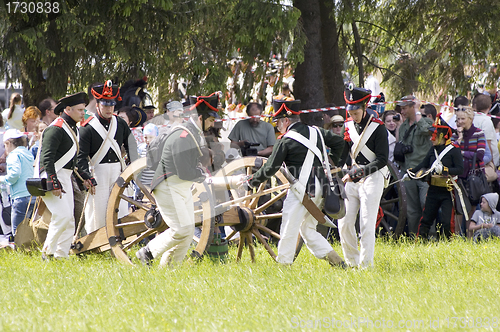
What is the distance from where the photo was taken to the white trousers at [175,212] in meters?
5.30

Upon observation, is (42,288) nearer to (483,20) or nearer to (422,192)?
(422,192)

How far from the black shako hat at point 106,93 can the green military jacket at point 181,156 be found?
1207 mm

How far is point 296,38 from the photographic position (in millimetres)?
9328

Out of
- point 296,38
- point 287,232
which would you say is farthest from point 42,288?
point 296,38

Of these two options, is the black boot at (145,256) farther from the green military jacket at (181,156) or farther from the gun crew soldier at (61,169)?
the gun crew soldier at (61,169)

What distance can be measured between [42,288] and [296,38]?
5.83 m

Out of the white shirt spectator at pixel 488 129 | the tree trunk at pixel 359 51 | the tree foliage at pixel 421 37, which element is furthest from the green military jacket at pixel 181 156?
the tree trunk at pixel 359 51

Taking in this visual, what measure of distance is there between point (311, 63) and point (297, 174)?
5.11m

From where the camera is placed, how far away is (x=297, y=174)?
5.35 metres

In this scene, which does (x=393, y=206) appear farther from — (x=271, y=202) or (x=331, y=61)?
(x=331, y=61)

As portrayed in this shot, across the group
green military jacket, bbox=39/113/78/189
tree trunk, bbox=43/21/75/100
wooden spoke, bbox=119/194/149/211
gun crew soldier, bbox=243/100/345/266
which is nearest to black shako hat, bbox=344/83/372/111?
gun crew soldier, bbox=243/100/345/266

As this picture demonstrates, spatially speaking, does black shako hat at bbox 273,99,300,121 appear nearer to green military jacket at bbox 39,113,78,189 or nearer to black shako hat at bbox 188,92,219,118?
black shako hat at bbox 188,92,219,118

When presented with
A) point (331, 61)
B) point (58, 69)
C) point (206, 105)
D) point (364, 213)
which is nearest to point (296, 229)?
point (364, 213)

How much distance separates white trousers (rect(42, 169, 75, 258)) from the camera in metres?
5.89
